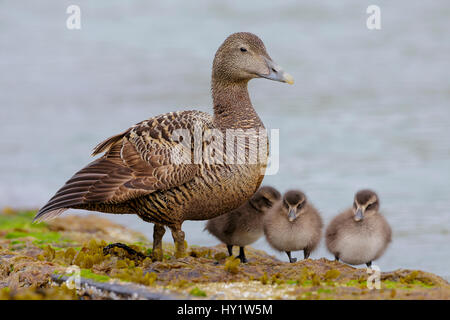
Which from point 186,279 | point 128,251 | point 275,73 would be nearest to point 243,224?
point 128,251

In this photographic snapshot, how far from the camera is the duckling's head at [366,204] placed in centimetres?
735

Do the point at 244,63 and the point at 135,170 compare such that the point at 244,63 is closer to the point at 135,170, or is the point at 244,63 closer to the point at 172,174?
the point at 172,174

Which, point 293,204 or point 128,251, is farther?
point 293,204

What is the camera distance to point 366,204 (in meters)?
7.39

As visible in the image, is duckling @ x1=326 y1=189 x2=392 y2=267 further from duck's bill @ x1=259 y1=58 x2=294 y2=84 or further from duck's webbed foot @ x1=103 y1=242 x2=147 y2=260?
duck's webbed foot @ x1=103 y1=242 x2=147 y2=260

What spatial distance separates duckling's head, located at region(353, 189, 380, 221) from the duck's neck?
1327 millimetres

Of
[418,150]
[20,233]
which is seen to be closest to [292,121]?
[418,150]

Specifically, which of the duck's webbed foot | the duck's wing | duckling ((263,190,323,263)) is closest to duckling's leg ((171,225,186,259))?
the duck's webbed foot

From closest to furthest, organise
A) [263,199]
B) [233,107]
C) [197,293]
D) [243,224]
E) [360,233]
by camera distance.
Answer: [197,293] < [233,107] < [360,233] < [243,224] < [263,199]

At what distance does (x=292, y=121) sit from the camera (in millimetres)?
13797

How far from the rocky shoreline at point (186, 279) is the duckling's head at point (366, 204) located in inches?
46.8

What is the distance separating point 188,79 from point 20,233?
8345 mm

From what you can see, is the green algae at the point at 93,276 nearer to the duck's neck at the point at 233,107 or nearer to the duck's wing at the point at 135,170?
the duck's wing at the point at 135,170

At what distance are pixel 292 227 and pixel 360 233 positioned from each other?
2.29 ft
